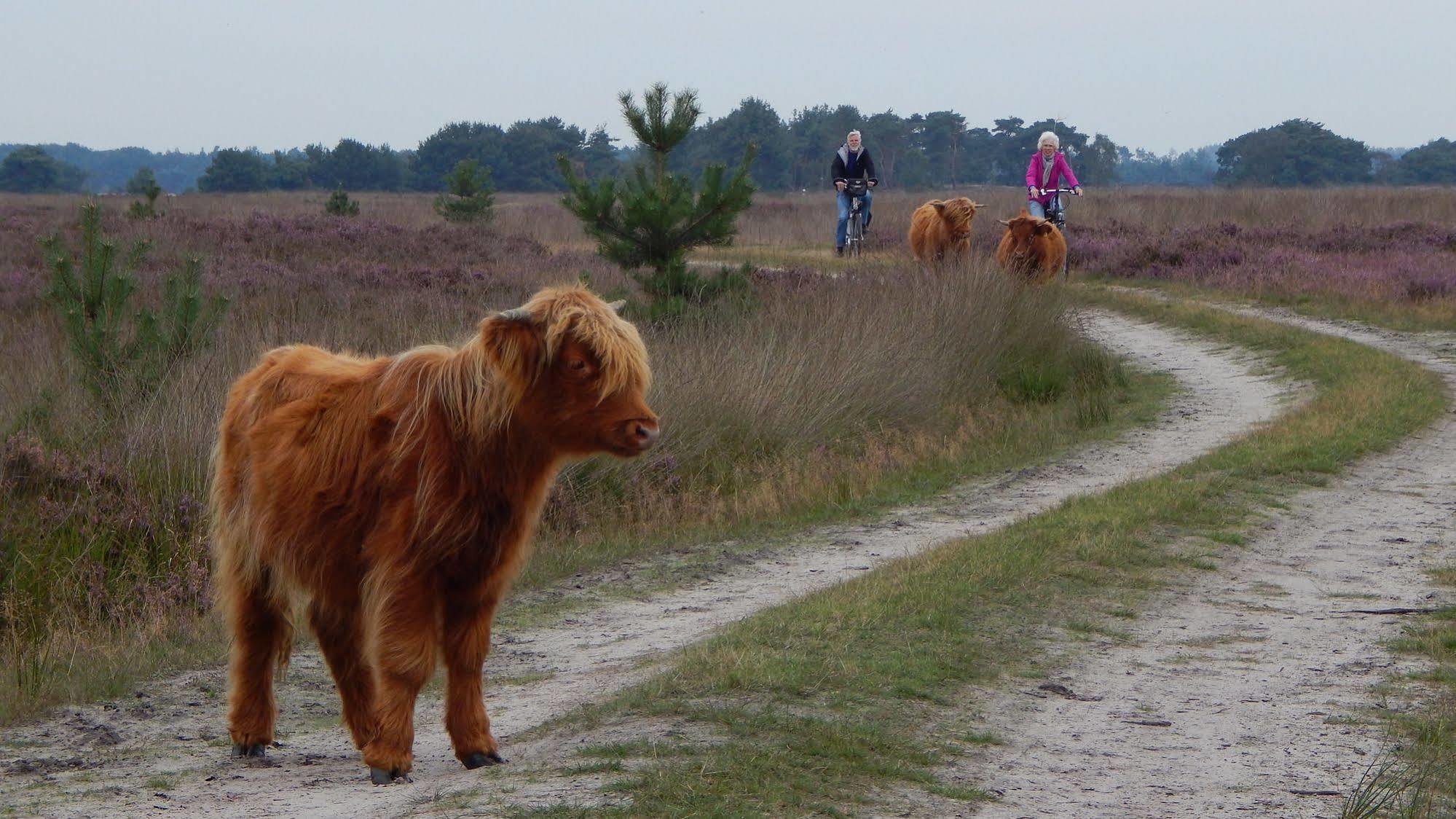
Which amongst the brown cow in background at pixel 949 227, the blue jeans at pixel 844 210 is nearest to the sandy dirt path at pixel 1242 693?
the brown cow in background at pixel 949 227

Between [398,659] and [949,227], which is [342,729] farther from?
[949,227]

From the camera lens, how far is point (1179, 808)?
4652 millimetres

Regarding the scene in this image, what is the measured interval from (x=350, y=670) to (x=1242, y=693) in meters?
3.60

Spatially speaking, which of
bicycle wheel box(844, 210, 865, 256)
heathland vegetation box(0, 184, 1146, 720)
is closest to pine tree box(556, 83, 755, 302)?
heathland vegetation box(0, 184, 1146, 720)

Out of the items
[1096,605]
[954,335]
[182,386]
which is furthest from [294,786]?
[954,335]

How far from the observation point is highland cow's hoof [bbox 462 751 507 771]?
195 inches

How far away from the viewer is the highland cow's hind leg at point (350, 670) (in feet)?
17.4

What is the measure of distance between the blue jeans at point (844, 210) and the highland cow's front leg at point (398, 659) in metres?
22.0

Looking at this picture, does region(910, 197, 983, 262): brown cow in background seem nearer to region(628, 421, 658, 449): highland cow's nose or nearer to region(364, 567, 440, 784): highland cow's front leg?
region(628, 421, 658, 449): highland cow's nose

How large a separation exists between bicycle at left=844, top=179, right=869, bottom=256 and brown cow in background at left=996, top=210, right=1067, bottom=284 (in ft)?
19.0

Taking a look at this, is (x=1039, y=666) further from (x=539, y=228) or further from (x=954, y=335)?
(x=539, y=228)

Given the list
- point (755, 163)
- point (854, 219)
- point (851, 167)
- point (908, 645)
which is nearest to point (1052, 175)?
point (851, 167)

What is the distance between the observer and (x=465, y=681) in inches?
197

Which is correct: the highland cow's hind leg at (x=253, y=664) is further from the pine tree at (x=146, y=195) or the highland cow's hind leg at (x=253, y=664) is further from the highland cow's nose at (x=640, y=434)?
the pine tree at (x=146, y=195)
